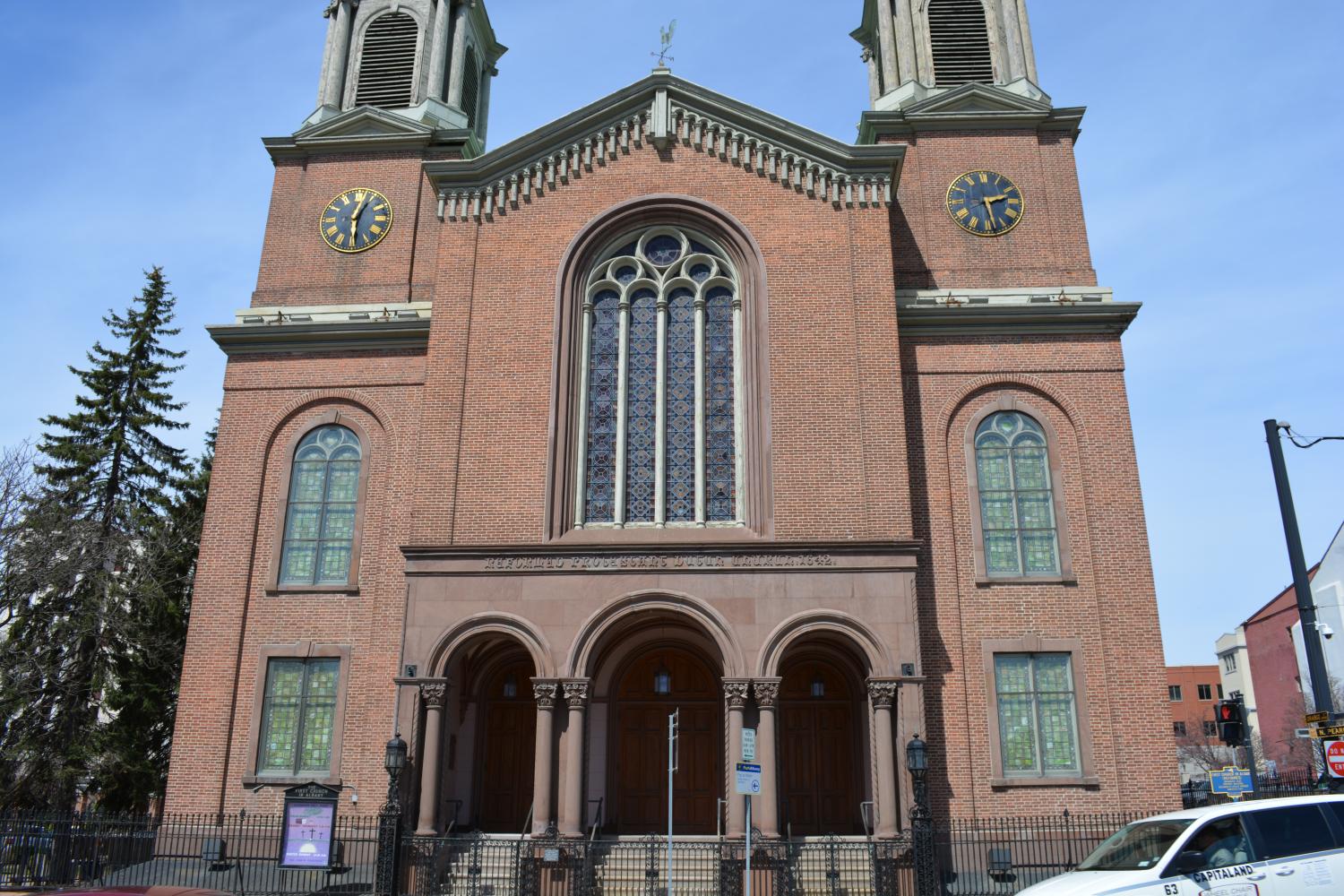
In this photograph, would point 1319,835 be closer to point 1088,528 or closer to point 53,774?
point 1088,528

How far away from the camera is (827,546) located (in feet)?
63.7

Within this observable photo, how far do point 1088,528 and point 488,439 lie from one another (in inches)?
490

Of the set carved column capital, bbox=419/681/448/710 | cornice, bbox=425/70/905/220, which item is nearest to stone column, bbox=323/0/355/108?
cornice, bbox=425/70/905/220

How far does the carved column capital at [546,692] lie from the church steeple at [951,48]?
1737 centimetres

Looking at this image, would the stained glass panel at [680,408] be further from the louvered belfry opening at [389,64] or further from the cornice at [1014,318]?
the louvered belfry opening at [389,64]

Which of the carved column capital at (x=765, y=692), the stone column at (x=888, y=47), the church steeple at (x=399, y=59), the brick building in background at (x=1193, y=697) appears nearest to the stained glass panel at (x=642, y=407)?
the carved column capital at (x=765, y=692)

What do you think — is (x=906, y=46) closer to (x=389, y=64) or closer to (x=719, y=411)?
(x=719, y=411)

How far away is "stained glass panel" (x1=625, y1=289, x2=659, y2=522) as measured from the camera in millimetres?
21094

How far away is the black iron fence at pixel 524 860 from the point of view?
56.5ft

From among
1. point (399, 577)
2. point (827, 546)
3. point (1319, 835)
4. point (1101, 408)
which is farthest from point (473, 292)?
point (1319, 835)

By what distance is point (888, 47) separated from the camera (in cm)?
2836

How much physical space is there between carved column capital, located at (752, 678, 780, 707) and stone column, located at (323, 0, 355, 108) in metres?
19.3

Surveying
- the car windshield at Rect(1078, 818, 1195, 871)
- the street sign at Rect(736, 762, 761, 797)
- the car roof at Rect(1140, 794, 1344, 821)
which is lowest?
the car windshield at Rect(1078, 818, 1195, 871)

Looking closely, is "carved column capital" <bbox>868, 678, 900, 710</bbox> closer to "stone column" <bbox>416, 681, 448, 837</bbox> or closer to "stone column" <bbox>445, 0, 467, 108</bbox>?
"stone column" <bbox>416, 681, 448, 837</bbox>
